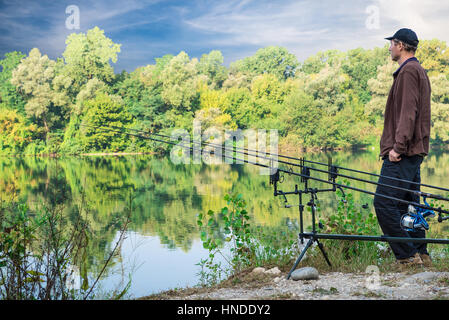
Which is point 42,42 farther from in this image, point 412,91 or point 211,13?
point 412,91

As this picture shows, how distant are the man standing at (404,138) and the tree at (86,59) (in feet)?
127

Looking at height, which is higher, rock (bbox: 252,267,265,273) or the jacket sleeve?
the jacket sleeve

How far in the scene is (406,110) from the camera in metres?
3.62

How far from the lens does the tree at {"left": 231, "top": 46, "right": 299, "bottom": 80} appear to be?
49.9 m

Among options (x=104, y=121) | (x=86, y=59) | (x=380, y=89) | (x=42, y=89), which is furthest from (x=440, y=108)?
(x=42, y=89)

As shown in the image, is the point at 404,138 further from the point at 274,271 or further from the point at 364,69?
the point at 364,69

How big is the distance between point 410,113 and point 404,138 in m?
0.20

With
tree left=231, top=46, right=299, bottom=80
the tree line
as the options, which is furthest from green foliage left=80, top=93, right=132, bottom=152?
tree left=231, top=46, right=299, bottom=80

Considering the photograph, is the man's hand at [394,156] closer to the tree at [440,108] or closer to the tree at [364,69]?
the tree at [440,108]

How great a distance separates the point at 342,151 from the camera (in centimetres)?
3556

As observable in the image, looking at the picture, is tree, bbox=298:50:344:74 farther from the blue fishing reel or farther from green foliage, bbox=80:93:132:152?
the blue fishing reel

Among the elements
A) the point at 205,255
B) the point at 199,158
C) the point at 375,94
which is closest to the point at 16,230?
the point at 205,255
